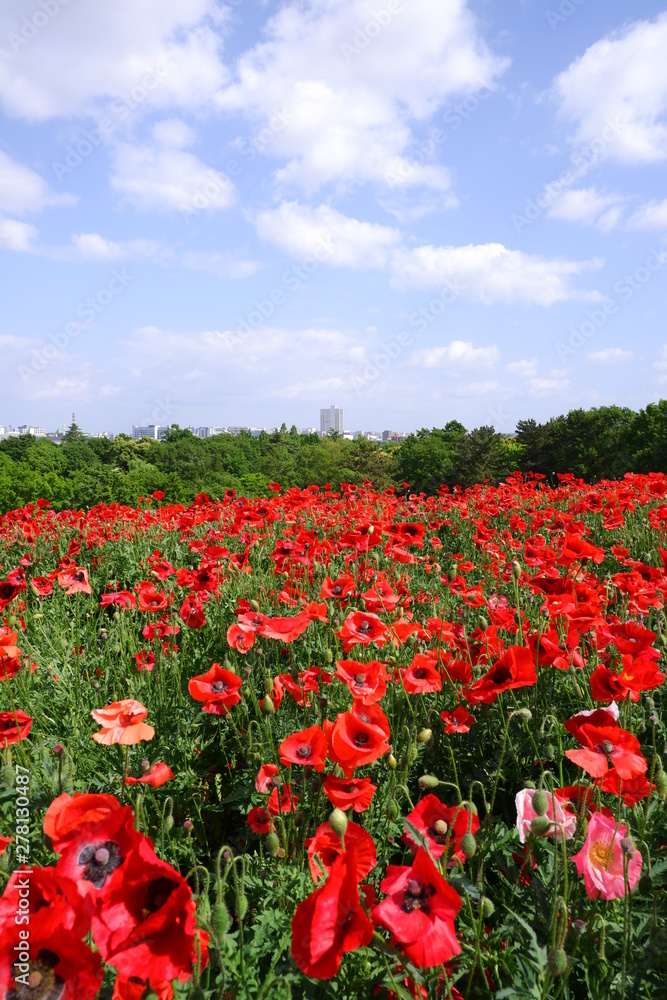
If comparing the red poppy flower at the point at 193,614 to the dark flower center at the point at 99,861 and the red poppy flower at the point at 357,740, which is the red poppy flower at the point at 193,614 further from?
the dark flower center at the point at 99,861

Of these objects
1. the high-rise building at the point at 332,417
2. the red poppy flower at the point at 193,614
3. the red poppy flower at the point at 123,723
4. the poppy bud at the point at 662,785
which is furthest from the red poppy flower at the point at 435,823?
the high-rise building at the point at 332,417

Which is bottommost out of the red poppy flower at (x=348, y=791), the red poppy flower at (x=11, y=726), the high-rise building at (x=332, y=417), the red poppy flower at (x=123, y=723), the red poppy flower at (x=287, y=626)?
the red poppy flower at (x=11, y=726)

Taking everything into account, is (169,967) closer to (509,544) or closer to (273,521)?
(509,544)

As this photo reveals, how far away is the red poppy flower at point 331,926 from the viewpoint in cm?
95

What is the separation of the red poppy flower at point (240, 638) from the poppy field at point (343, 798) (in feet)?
0.04

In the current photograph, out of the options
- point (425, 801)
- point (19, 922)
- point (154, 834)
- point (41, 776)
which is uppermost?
point (19, 922)

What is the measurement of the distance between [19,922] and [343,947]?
1.73 feet

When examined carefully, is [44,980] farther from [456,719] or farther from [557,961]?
[456,719]

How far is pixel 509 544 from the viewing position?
17.1ft

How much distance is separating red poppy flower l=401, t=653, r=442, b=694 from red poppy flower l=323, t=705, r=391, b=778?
0.65 m

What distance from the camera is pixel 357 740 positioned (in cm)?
144

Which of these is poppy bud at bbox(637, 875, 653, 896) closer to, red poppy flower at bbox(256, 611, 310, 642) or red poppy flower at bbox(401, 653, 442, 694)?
red poppy flower at bbox(401, 653, 442, 694)

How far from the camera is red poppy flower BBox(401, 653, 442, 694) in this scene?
2125mm

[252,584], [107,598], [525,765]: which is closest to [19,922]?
[525,765]
